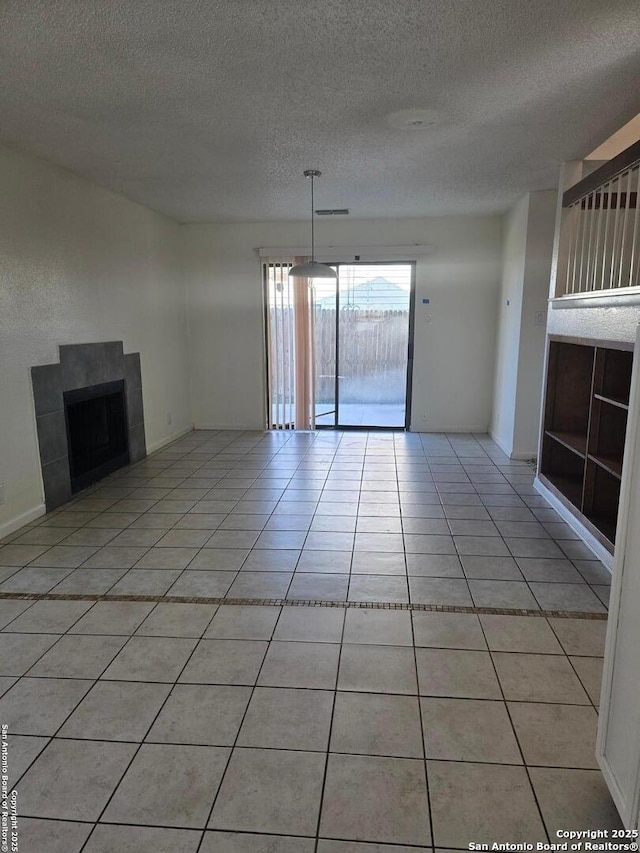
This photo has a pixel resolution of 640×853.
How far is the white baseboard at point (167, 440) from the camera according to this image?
581 centimetres

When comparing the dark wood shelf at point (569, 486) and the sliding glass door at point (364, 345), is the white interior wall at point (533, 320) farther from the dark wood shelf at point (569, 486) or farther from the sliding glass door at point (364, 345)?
the sliding glass door at point (364, 345)

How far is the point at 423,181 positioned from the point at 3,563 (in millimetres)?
4224

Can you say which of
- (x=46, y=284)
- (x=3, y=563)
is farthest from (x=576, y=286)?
(x=3, y=563)

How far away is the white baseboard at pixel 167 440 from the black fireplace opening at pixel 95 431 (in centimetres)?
53

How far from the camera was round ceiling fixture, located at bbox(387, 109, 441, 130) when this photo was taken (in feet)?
9.99

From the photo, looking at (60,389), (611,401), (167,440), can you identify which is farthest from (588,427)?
(167,440)

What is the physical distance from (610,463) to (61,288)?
13.2ft

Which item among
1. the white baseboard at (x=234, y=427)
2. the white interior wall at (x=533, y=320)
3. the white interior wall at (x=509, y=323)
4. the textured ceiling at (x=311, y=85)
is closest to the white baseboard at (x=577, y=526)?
the white interior wall at (x=533, y=320)

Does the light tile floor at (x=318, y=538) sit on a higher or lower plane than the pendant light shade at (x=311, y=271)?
lower

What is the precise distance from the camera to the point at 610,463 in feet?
10.6

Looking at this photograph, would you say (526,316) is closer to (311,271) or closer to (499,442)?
(499,442)

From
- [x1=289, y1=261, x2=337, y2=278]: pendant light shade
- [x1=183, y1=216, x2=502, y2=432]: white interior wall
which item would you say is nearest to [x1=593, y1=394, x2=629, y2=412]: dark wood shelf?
[x1=289, y1=261, x2=337, y2=278]: pendant light shade

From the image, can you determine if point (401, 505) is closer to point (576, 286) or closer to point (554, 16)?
point (576, 286)

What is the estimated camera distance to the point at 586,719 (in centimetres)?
190
